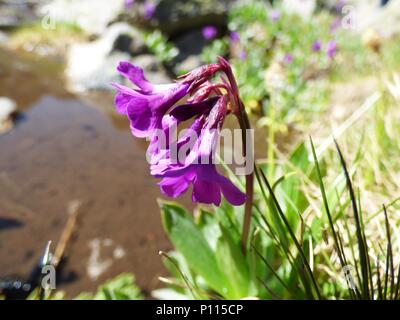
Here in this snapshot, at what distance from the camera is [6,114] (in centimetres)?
470

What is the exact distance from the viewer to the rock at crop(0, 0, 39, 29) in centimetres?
887

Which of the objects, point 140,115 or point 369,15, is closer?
point 140,115

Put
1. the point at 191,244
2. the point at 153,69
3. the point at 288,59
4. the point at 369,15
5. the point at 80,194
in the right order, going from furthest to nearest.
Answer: the point at 369,15 → the point at 153,69 → the point at 288,59 → the point at 80,194 → the point at 191,244

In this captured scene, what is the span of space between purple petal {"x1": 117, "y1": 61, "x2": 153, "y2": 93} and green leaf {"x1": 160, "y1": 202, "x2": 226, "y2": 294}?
86cm

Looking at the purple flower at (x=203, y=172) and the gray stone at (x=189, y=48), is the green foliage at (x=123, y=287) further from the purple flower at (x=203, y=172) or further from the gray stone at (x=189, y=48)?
the gray stone at (x=189, y=48)

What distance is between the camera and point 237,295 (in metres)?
1.98

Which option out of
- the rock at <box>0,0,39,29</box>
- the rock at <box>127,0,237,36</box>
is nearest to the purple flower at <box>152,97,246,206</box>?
the rock at <box>127,0,237,36</box>

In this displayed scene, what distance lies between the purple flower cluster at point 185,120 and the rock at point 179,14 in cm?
591

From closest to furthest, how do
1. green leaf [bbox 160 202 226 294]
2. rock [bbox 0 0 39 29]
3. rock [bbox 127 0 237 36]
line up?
1. green leaf [bbox 160 202 226 294]
2. rock [bbox 127 0 237 36]
3. rock [bbox 0 0 39 29]

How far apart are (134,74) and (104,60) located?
5095 millimetres

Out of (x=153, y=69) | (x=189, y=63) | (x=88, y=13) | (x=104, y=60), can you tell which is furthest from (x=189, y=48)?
(x=88, y=13)

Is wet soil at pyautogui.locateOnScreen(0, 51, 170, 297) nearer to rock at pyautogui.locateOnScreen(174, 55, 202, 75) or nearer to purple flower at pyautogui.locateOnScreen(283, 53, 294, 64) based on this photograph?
rock at pyautogui.locateOnScreen(174, 55, 202, 75)

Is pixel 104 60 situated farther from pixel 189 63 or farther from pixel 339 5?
pixel 339 5
